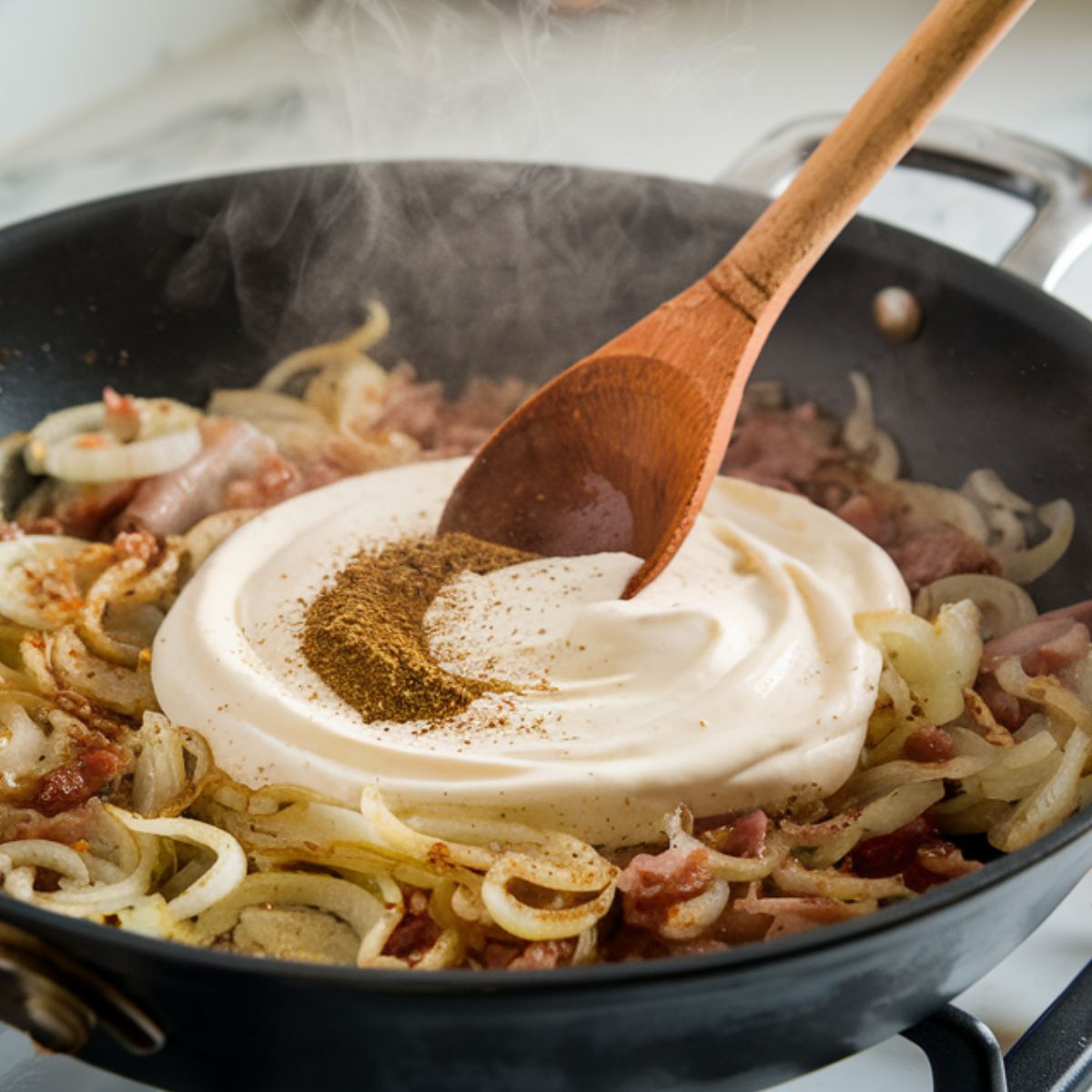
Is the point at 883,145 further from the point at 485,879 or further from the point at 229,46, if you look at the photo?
the point at 229,46

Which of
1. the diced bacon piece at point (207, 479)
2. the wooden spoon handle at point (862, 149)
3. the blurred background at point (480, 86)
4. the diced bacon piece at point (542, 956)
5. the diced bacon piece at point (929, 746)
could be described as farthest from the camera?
the blurred background at point (480, 86)

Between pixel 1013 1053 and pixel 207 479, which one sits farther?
pixel 207 479

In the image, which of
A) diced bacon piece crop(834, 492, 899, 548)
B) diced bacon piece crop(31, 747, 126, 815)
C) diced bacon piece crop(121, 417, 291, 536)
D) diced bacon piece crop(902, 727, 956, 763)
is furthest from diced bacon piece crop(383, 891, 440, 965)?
diced bacon piece crop(834, 492, 899, 548)

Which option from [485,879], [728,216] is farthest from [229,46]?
[485,879]

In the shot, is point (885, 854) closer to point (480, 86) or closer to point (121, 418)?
point (121, 418)

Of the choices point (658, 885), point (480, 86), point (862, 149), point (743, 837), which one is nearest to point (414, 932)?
point (658, 885)

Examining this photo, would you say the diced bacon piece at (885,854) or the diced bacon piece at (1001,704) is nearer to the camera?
the diced bacon piece at (885,854)

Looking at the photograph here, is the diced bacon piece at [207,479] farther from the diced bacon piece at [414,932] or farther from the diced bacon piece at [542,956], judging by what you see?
the diced bacon piece at [542,956]

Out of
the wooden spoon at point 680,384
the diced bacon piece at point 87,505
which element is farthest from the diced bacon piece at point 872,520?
the diced bacon piece at point 87,505
